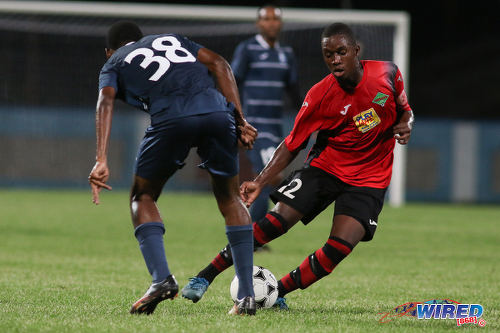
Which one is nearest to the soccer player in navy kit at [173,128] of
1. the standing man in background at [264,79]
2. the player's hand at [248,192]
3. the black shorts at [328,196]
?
the player's hand at [248,192]

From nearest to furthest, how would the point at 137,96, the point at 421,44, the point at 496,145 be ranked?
the point at 137,96 → the point at 496,145 → the point at 421,44

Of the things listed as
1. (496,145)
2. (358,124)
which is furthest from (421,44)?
(358,124)

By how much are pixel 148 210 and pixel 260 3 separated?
94.0ft

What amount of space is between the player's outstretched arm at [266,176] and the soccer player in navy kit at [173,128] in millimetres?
164

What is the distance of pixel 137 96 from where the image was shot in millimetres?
4488

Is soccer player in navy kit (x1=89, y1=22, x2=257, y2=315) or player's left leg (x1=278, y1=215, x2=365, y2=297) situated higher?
soccer player in navy kit (x1=89, y1=22, x2=257, y2=315)

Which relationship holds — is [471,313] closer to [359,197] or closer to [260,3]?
[359,197]

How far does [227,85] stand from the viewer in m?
4.50

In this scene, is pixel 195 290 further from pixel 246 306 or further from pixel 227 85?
pixel 227 85

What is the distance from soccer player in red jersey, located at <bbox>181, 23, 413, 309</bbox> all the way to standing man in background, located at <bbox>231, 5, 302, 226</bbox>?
355 centimetres

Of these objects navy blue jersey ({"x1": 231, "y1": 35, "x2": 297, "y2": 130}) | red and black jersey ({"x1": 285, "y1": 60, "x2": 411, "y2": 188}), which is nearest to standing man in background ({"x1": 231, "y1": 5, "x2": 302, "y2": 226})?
navy blue jersey ({"x1": 231, "y1": 35, "x2": 297, "y2": 130})

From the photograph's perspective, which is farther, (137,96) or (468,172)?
(468,172)

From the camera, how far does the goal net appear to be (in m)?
15.6

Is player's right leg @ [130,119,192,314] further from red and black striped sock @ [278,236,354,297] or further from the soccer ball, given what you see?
red and black striped sock @ [278,236,354,297]
